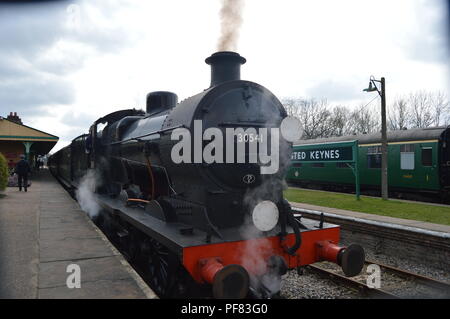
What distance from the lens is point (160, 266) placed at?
4465mm

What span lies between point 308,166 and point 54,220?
13477 millimetres

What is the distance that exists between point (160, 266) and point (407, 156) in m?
12.1

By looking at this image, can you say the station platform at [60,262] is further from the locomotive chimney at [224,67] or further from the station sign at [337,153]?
the station sign at [337,153]

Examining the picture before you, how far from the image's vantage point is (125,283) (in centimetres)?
387

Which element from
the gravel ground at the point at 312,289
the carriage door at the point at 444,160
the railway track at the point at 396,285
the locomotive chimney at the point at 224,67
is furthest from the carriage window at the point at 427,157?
the locomotive chimney at the point at 224,67

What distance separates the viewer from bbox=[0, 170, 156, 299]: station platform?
11.9 ft

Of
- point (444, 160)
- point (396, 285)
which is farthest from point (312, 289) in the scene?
point (444, 160)

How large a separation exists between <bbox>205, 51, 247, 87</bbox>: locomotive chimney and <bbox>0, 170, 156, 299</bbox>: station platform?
2.67 meters

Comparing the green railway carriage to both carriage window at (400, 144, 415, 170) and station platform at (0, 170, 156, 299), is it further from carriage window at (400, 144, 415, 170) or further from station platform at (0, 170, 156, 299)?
station platform at (0, 170, 156, 299)

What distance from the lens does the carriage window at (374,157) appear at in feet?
47.8

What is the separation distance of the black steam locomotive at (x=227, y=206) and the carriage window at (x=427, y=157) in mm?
10263

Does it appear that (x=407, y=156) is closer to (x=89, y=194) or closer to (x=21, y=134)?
(x=89, y=194)
